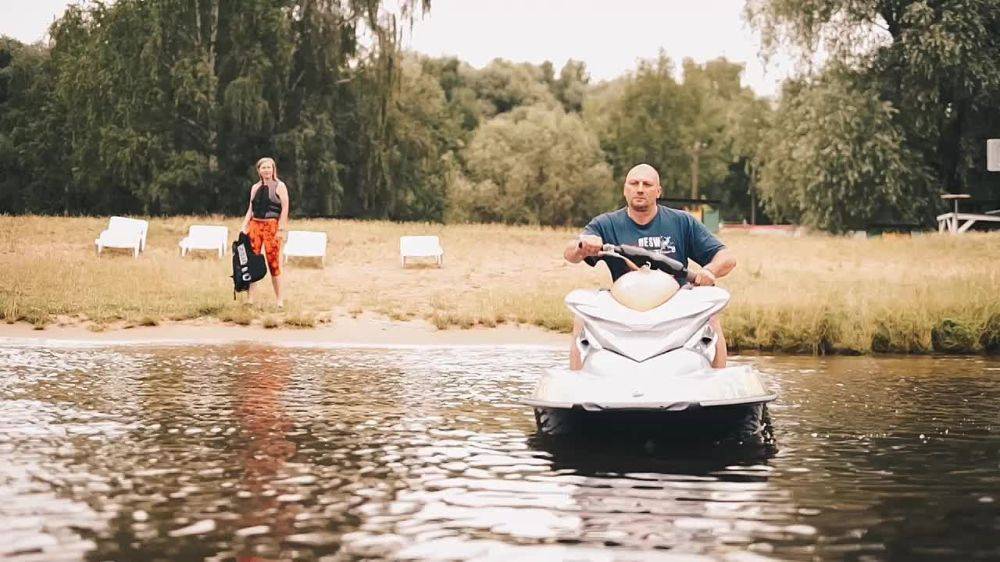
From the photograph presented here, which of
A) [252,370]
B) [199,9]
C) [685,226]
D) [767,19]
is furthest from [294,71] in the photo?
[685,226]

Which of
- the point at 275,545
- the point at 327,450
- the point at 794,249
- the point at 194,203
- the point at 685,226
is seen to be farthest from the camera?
the point at 194,203

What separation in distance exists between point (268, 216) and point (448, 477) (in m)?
11.5

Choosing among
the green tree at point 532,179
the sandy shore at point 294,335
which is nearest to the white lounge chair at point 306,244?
the sandy shore at point 294,335

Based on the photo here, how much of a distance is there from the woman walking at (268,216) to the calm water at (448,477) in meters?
6.33

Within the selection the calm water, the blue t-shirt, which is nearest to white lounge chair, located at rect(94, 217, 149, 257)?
the calm water

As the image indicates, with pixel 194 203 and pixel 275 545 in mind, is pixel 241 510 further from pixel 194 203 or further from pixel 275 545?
pixel 194 203

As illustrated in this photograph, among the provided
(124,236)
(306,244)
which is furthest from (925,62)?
(124,236)

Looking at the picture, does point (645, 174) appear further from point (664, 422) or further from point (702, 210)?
point (702, 210)

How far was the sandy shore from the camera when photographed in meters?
15.8

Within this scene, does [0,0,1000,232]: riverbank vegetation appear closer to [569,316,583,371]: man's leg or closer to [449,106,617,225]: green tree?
[449,106,617,225]: green tree

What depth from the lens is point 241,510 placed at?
602 centimetres

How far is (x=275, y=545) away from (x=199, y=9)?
45.9 metres

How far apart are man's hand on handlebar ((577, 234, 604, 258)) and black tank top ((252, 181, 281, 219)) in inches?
408

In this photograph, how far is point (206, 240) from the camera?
29.3 metres
